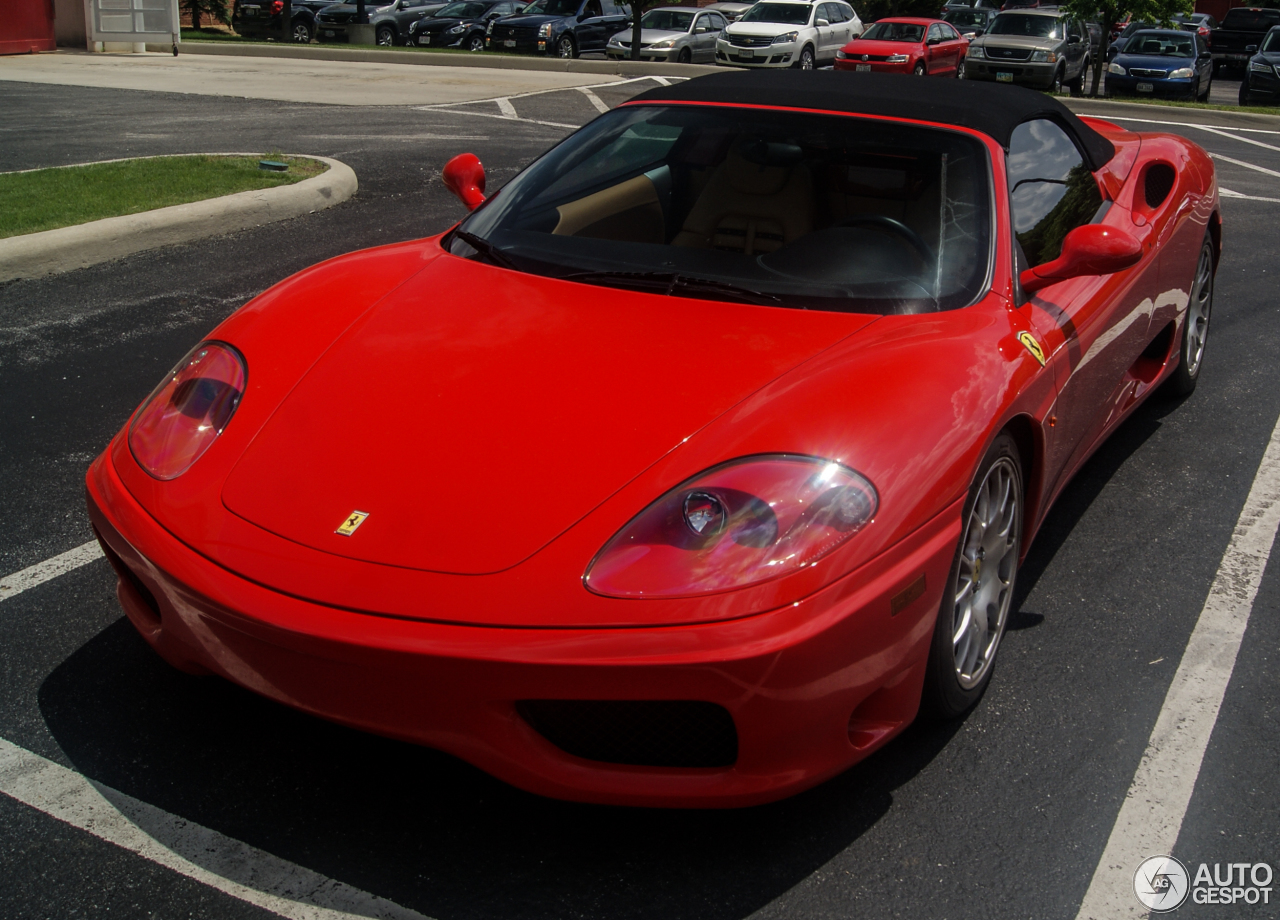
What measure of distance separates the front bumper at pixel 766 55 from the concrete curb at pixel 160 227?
15.8 metres

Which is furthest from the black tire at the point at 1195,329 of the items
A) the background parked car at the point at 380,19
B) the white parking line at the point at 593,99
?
the background parked car at the point at 380,19

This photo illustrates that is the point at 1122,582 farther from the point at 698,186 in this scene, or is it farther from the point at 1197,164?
the point at 1197,164

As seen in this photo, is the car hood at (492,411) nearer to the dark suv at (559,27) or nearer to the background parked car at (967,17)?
the dark suv at (559,27)

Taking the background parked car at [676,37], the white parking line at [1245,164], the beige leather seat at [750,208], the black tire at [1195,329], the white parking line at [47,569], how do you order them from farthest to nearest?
the background parked car at [676,37] → the white parking line at [1245,164] → the black tire at [1195,329] → the beige leather seat at [750,208] → the white parking line at [47,569]

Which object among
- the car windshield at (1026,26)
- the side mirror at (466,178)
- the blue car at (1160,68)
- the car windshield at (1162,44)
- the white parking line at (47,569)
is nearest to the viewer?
the white parking line at (47,569)

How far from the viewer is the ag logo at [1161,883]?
2.24m

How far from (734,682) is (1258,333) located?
5.10m

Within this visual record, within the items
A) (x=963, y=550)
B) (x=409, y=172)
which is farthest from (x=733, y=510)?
(x=409, y=172)

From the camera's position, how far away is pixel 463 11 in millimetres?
27125

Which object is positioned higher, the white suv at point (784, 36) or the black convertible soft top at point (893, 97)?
the black convertible soft top at point (893, 97)

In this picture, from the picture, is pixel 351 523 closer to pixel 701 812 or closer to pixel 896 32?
pixel 701 812

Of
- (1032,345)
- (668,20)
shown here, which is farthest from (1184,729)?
(668,20)

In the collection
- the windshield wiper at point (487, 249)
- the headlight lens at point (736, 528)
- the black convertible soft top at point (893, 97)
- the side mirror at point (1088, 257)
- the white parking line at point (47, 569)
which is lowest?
the white parking line at point (47, 569)

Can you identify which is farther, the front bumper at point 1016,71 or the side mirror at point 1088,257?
the front bumper at point 1016,71
